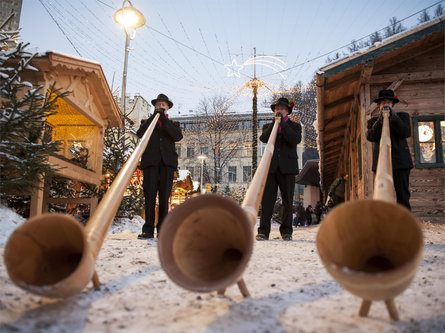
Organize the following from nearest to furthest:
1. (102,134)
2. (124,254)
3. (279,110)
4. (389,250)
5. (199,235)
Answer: (389,250)
(199,235)
(124,254)
(279,110)
(102,134)

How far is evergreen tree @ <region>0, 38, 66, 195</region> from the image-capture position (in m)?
4.34

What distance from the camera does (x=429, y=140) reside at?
781 cm

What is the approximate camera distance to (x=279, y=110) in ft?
15.6

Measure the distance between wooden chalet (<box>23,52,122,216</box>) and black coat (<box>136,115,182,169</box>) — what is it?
1.46 meters

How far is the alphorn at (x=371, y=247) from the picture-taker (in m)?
1.15

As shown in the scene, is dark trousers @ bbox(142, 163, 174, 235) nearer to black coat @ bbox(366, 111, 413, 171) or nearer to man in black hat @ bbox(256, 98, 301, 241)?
man in black hat @ bbox(256, 98, 301, 241)

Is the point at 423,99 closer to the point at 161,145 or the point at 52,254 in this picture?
the point at 161,145

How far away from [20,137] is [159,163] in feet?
6.40

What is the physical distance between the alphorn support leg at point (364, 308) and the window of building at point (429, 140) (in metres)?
7.38

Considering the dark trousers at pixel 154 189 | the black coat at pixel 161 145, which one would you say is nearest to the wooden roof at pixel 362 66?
the black coat at pixel 161 145

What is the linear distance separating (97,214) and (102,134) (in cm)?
617

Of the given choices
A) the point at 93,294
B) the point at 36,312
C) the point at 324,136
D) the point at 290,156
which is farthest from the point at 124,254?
the point at 324,136

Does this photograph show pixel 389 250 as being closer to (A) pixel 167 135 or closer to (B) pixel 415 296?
(B) pixel 415 296

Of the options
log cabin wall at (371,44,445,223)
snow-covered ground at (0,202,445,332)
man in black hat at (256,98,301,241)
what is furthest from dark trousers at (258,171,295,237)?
log cabin wall at (371,44,445,223)
